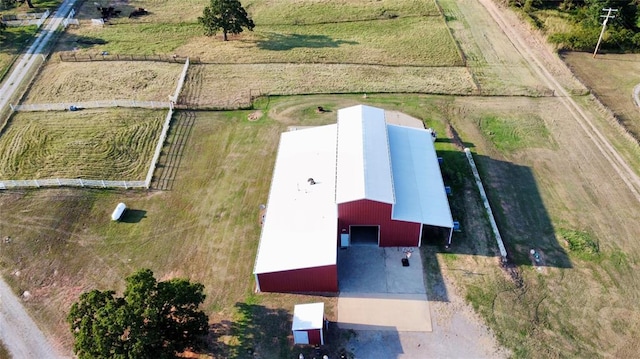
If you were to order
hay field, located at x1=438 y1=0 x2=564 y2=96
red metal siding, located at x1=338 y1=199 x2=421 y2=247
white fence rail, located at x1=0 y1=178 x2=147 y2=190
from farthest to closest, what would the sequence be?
hay field, located at x1=438 y1=0 x2=564 y2=96 < white fence rail, located at x1=0 y1=178 x2=147 y2=190 < red metal siding, located at x1=338 y1=199 x2=421 y2=247

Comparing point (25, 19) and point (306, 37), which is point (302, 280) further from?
point (25, 19)

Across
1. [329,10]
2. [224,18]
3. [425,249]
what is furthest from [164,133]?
[329,10]

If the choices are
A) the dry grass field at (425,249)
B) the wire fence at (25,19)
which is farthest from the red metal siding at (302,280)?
the wire fence at (25,19)

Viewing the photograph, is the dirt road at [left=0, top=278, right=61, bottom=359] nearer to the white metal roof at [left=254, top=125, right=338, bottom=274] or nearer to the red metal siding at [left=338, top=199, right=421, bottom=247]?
the white metal roof at [left=254, top=125, right=338, bottom=274]

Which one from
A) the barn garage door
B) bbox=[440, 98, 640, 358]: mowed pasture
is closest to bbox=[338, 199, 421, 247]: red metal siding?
the barn garage door

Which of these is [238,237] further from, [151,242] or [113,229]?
[113,229]

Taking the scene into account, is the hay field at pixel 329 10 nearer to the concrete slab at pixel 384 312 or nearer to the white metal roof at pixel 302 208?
the white metal roof at pixel 302 208

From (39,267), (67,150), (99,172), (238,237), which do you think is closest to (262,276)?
(238,237)
